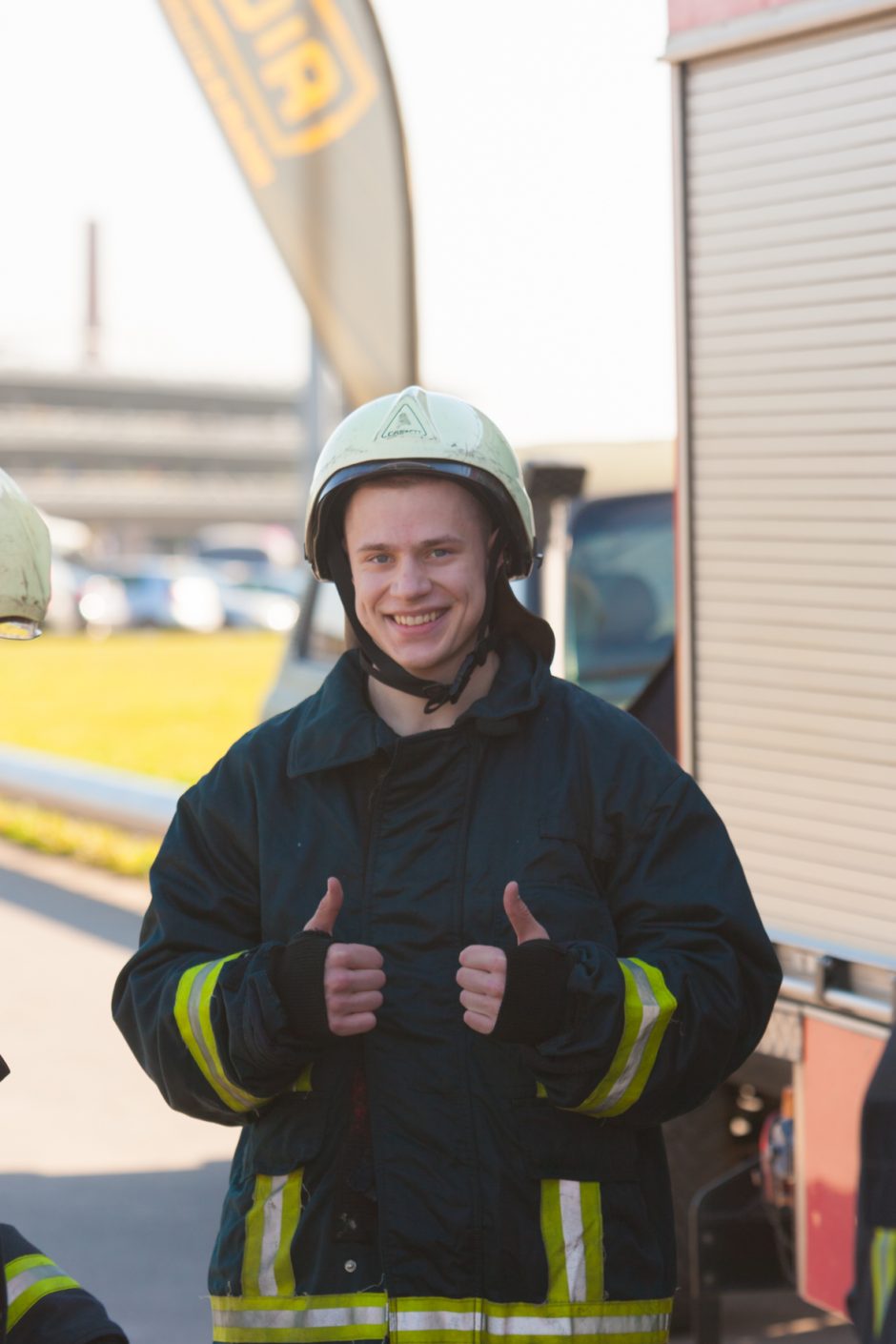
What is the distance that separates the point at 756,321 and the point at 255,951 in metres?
1.97

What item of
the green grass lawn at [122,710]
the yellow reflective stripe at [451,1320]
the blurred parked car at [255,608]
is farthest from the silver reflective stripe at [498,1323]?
the blurred parked car at [255,608]

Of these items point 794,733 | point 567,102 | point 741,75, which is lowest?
point 794,733

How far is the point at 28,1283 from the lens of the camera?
7.44 feet

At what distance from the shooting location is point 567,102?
17.1 feet

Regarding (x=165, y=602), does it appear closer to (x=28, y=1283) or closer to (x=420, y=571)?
(x=420, y=571)

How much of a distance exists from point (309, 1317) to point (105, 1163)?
374cm

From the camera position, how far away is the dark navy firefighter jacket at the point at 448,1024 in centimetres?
228

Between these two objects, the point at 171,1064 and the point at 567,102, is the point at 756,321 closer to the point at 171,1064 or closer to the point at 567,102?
the point at 567,102

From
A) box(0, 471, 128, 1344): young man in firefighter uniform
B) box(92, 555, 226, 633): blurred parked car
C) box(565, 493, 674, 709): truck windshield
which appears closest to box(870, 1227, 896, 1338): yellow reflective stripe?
box(0, 471, 128, 1344): young man in firefighter uniform

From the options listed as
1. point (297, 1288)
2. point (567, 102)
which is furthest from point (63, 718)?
point (297, 1288)

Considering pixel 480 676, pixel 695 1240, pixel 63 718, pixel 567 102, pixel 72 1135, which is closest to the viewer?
pixel 480 676

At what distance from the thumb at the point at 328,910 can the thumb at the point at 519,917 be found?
0.20 m

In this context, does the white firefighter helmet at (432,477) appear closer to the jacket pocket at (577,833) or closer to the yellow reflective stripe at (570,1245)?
the jacket pocket at (577,833)

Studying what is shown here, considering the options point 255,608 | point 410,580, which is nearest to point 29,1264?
point 410,580
